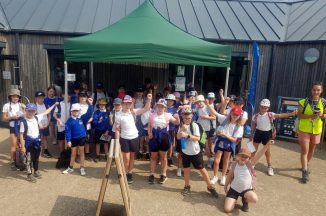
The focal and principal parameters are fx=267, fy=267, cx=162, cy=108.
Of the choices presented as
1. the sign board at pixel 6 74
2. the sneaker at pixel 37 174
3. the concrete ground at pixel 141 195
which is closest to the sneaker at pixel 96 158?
the concrete ground at pixel 141 195

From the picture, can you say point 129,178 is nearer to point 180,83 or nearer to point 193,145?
point 193,145

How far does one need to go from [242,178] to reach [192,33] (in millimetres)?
6472

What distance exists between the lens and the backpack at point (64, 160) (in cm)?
545

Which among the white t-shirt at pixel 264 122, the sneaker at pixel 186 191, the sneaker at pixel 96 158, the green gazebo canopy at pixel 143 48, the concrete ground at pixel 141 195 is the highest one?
the green gazebo canopy at pixel 143 48

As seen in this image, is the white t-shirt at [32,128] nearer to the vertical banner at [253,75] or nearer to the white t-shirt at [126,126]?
the white t-shirt at [126,126]

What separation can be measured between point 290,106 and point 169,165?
182 inches

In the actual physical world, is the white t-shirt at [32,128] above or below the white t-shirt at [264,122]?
below

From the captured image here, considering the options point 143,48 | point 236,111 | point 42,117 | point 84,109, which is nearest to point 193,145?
point 236,111

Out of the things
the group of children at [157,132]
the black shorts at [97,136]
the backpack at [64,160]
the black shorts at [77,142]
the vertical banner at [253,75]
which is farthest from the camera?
the vertical banner at [253,75]

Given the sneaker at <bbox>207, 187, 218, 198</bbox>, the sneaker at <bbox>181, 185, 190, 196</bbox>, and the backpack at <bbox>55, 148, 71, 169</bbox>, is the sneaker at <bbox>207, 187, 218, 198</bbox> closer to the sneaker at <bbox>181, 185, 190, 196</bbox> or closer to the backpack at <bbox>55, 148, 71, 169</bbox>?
the sneaker at <bbox>181, 185, 190, 196</bbox>

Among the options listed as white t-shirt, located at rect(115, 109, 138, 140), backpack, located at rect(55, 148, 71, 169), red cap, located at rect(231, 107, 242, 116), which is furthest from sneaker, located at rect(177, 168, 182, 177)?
backpack, located at rect(55, 148, 71, 169)

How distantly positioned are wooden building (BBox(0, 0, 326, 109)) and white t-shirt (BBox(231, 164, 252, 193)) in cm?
528

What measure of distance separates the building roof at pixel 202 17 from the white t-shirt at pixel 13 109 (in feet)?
13.9

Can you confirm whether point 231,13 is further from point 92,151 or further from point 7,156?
point 7,156
